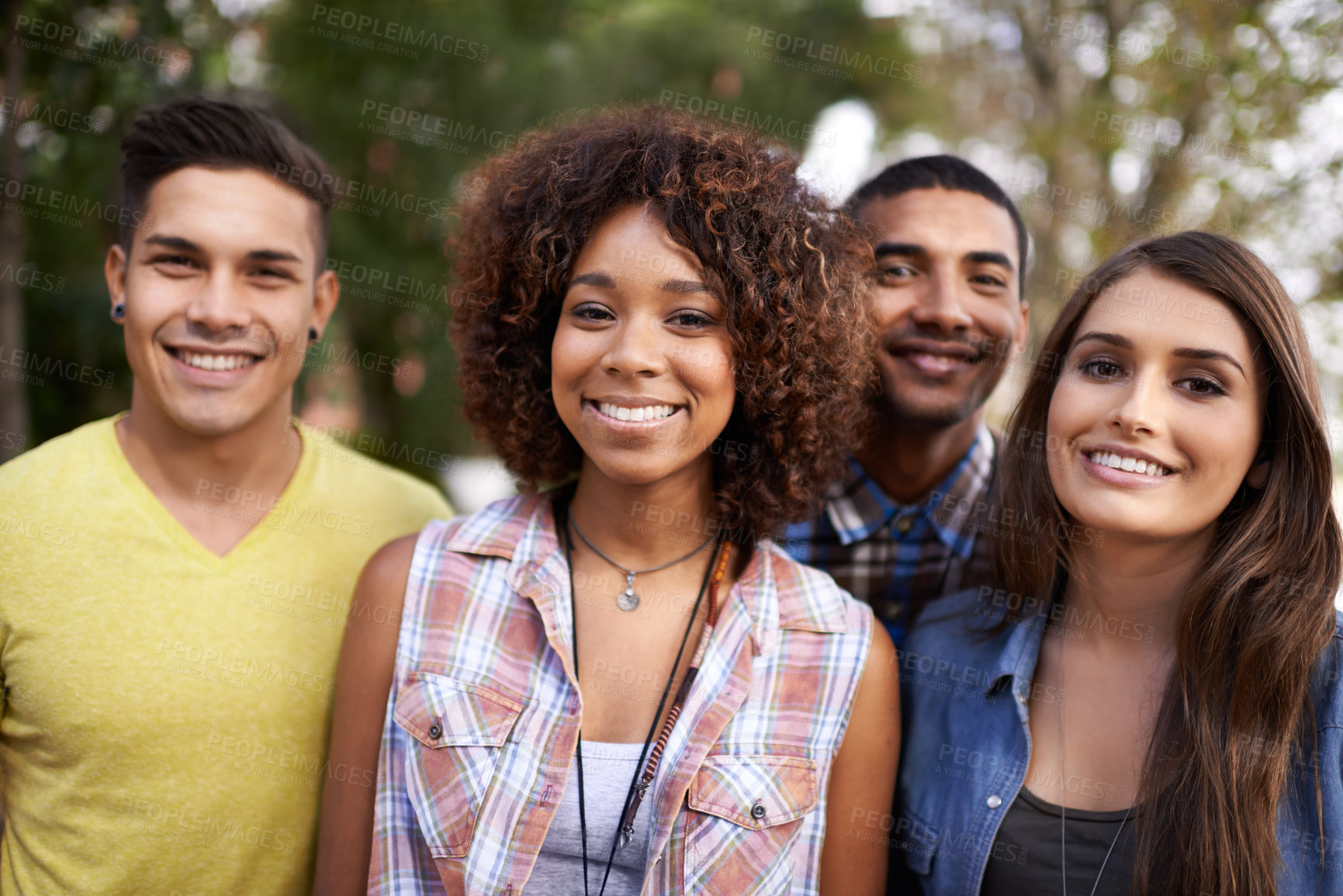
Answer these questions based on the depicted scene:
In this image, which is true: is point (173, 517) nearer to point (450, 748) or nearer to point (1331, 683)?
point (450, 748)

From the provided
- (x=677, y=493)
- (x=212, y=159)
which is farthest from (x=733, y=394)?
(x=212, y=159)

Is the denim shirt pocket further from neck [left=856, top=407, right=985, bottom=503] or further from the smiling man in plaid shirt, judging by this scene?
neck [left=856, top=407, right=985, bottom=503]

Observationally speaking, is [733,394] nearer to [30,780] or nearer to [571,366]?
[571,366]

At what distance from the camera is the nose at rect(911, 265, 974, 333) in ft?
9.86

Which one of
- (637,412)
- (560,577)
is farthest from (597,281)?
(560,577)

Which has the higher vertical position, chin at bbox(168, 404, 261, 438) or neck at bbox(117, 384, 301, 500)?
chin at bbox(168, 404, 261, 438)

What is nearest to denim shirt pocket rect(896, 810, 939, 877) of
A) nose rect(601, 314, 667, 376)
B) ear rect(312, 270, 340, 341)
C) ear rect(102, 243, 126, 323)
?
nose rect(601, 314, 667, 376)

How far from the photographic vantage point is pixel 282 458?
279 cm

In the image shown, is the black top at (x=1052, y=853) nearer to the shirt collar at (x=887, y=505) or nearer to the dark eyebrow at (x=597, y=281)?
the shirt collar at (x=887, y=505)

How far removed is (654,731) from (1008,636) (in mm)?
1002

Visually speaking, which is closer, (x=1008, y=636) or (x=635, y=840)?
(x=635, y=840)

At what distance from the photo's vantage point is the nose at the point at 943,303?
3004 millimetres

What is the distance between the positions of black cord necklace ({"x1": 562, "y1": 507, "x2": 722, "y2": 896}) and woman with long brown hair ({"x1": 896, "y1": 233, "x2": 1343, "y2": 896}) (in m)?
0.72

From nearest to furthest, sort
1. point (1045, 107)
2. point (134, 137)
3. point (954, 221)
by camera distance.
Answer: point (134, 137), point (954, 221), point (1045, 107)
